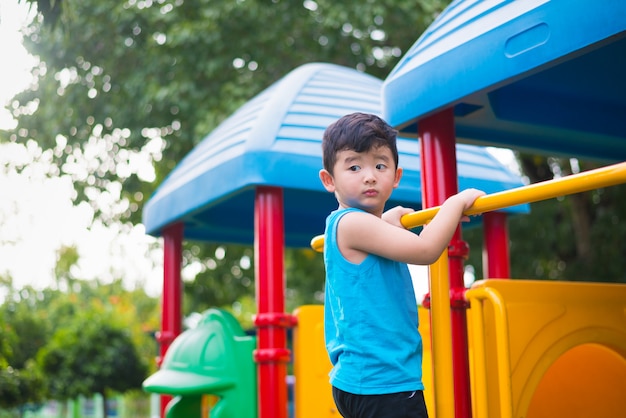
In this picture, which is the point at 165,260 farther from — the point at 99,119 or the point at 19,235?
the point at 19,235

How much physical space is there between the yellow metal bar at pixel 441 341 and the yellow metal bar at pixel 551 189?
19cm

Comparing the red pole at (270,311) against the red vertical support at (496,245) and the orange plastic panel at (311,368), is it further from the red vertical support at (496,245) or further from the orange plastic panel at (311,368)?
the red vertical support at (496,245)

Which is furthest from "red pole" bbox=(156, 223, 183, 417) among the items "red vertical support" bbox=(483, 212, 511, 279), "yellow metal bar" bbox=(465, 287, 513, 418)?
"yellow metal bar" bbox=(465, 287, 513, 418)

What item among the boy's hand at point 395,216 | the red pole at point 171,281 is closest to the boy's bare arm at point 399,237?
the boy's hand at point 395,216

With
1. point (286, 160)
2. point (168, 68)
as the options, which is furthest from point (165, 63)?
point (286, 160)

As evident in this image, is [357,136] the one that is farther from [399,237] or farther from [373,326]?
[373,326]

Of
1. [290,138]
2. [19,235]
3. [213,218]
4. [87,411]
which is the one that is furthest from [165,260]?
[87,411]

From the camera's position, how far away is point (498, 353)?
2.50 metres

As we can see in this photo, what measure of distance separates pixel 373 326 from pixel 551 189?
22.8 inches

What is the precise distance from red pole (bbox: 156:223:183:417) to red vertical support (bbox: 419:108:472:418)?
9.58 feet

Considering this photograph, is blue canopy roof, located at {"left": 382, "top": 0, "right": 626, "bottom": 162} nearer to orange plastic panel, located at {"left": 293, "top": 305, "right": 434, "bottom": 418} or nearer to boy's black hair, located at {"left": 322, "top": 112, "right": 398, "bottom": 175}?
boy's black hair, located at {"left": 322, "top": 112, "right": 398, "bottom": 175}

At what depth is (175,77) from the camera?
30.2 ft

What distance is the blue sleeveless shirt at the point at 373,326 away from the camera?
81.7 inches

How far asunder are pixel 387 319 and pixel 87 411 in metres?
29.8
